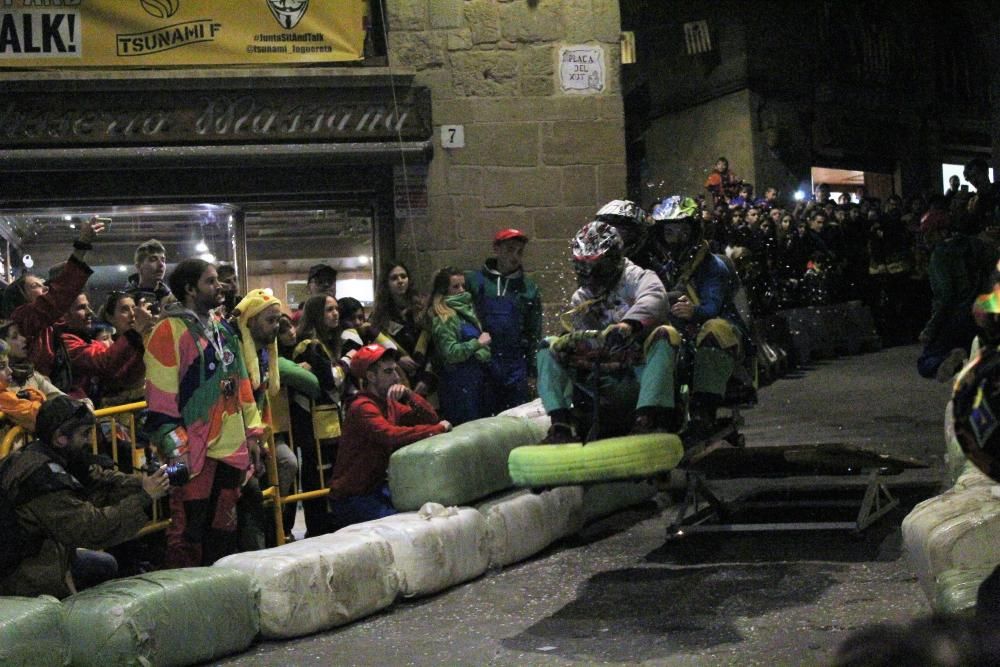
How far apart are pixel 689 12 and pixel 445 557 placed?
21.7 meters

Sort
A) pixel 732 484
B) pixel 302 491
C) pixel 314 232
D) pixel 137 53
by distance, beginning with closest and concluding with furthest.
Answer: pixel 302 491 < pixel 732 484 < pixel 137 53 < pixel 314 232

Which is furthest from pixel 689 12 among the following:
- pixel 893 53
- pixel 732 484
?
pixel 732 484

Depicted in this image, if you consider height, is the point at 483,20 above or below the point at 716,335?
above

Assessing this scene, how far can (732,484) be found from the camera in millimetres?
9984

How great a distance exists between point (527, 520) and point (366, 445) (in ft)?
3.51

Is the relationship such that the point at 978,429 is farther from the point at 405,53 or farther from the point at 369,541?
the point at 405,53

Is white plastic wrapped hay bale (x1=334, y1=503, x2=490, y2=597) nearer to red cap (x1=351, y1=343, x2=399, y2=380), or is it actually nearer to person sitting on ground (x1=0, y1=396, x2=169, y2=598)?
red cap (x1=351, y1=343, x2=399, y2=380)

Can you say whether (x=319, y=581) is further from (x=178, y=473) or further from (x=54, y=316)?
(x=54, y=316)

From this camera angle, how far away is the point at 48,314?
26.2 ft

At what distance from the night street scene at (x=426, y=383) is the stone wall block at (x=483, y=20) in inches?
1.2

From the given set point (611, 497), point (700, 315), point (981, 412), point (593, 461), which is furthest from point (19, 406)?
point (981, 412)

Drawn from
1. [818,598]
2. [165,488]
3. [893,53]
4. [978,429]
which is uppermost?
[893,53]

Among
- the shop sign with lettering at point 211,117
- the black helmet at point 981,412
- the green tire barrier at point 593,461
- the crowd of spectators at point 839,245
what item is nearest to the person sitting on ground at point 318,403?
the green tire barrier at point 593,461

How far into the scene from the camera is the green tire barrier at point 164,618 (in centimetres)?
571
